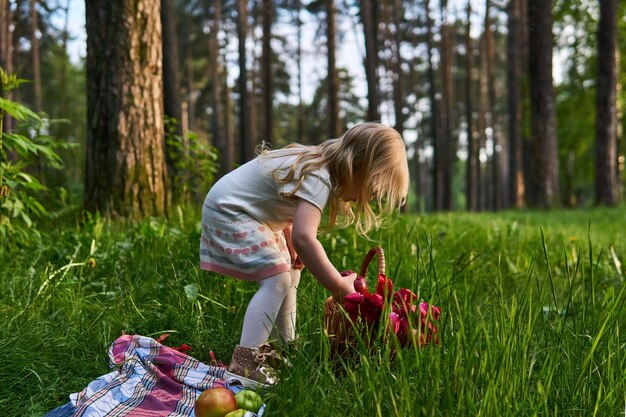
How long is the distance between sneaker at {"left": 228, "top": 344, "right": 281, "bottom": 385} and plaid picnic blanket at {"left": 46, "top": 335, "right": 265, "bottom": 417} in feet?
0.15

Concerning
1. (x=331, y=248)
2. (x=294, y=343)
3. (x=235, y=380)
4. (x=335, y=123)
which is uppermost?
(x=335, y=123)

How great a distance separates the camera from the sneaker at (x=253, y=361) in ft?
7.75

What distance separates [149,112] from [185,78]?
3040cm

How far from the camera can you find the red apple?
1987mm

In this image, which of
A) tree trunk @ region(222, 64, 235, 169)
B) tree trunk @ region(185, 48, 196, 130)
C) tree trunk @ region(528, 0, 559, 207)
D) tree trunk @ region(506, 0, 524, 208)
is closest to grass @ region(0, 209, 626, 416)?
tree trunk @ region(528, 0, 559, 207)

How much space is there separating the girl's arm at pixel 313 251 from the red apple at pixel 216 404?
23.1 inches

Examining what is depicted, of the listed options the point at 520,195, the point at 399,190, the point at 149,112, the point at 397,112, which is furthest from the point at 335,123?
the point at 399,190

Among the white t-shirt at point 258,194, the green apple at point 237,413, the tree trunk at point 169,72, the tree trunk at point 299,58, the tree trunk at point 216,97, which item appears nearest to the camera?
the green apple at point 237,413

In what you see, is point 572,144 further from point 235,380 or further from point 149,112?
point 235,380

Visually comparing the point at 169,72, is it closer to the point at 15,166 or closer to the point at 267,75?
the point at 15,166

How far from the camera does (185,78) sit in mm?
34031

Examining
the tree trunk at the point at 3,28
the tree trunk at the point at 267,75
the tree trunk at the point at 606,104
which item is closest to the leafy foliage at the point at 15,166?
the tree trunk at the point at 606,104

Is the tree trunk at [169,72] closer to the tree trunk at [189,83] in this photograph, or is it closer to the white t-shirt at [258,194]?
the white t-shirt at [258,194]

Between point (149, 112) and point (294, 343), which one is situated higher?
point (149, 112)
